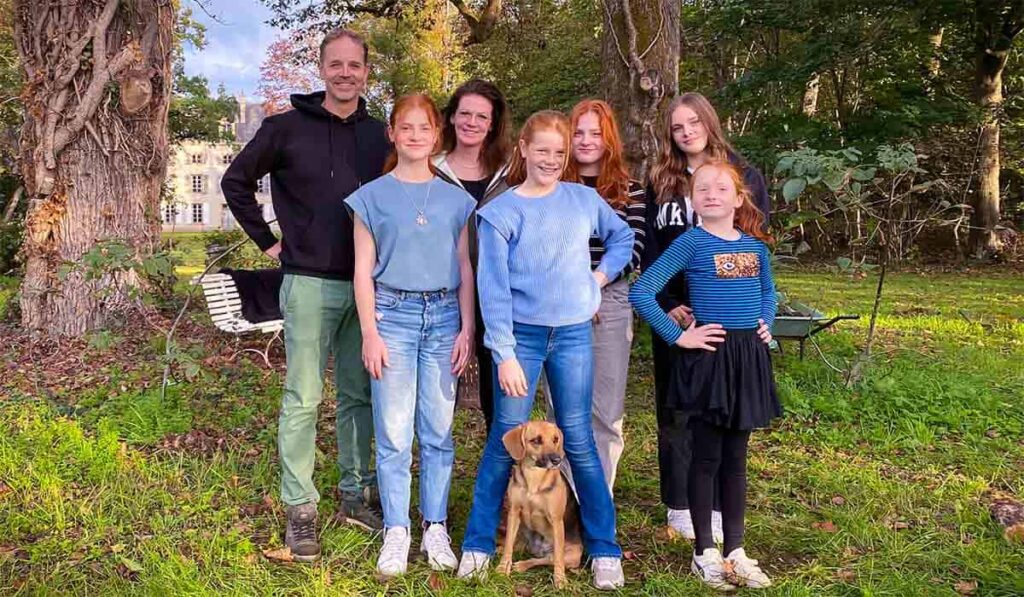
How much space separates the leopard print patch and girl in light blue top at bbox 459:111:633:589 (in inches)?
14.0

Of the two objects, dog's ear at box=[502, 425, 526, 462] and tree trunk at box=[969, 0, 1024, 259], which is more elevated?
tree trunk at box=[969, 0, 1024, 259]

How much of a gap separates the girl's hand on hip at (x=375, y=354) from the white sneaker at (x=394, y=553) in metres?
0.68

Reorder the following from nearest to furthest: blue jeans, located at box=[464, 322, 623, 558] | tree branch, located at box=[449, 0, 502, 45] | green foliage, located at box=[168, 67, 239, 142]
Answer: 1. blue jeans, located at box=[464, 322, 623, 558]
2. tree branch, located at box=[449, 0, 502, 45]
3. green foliage, located at box=[168, 67, 239, 142]

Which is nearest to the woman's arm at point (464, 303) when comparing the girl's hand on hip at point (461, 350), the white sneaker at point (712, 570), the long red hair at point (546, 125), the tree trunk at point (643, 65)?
the girl's hand on hip at point (461, 350)

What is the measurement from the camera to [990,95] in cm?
1570

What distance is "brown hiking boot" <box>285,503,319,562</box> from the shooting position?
10.5 feet

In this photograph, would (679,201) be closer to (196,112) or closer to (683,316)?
(683,316)

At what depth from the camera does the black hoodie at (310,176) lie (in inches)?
125

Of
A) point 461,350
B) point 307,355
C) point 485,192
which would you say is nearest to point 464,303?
point 461,350

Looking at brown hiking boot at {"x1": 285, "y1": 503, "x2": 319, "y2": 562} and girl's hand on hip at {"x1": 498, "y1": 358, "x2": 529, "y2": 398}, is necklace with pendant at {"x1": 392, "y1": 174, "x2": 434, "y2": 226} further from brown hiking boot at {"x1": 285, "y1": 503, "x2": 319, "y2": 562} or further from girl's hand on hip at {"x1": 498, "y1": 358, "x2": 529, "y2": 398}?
brown hiking boot at {"x1": 285, "y1": 503, "x2": 319, "y2": 562}

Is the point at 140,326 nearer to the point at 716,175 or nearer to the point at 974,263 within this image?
the point at 716,175

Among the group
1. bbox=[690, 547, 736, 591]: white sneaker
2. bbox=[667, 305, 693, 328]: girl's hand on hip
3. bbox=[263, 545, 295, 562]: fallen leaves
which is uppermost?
bbox=[667, 305, 693, 328]: girl's hand on hip

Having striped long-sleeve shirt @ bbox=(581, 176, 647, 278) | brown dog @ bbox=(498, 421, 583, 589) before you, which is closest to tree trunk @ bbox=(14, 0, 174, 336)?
brown dog @ bbox=(498, 421, 583, 589)

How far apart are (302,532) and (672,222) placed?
208 centimetres
